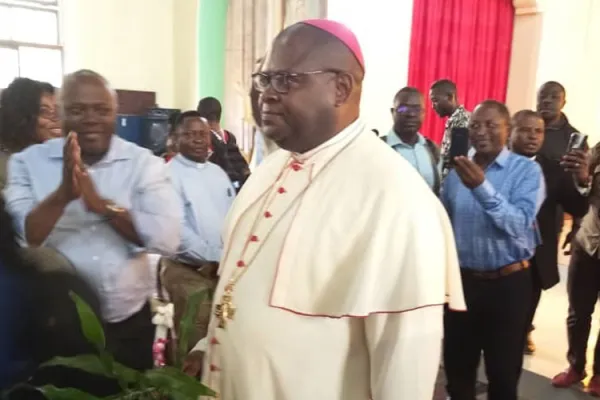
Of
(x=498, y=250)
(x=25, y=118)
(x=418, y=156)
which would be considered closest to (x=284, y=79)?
(x=25, y=118)

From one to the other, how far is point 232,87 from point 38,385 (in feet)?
18.0

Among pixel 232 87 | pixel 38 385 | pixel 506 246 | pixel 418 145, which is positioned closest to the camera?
pixel 38 385

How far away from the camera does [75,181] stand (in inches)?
59.7

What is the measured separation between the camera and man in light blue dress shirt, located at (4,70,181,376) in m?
1.56

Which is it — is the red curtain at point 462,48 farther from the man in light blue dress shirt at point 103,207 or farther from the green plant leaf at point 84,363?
the green plant leaf at point 84,363

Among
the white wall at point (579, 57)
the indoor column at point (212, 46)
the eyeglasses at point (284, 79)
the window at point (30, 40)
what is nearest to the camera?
the eyeglasses at point (284, 79)

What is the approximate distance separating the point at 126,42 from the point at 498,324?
5.48 m

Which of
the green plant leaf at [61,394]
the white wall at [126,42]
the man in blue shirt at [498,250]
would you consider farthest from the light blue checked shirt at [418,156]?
the white wall at [126,42]

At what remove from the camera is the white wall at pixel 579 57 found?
19.8 ft

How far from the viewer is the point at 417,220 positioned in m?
1.16

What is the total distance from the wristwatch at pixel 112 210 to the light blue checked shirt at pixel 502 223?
1.26 m

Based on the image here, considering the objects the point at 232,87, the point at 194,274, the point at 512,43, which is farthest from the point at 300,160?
the point at 512,43

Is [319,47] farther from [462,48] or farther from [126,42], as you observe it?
[462,48]

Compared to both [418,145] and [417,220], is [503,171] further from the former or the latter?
[417,220]
